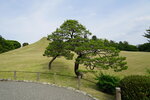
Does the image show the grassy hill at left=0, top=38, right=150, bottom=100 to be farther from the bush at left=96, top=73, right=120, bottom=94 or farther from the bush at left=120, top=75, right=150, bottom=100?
the bush at left=120, top=75, right=150, bottom=100

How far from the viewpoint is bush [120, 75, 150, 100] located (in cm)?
607

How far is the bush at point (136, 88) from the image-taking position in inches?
239

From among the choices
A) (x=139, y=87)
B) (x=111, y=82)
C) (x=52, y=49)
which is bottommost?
(x=111, y=82)

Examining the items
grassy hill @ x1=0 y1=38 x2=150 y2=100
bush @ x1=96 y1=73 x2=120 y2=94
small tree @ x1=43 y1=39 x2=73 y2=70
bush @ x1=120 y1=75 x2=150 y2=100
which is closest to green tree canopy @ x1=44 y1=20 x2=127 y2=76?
small tree @ x1=43 y1=39 x2=73 y2=70

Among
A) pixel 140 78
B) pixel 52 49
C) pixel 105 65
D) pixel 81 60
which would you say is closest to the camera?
pixel 140 78

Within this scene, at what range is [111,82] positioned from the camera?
388 inches

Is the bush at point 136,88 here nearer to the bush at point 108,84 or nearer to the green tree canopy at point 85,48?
the bush at point 108,84

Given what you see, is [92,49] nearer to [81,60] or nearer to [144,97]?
[81,60]

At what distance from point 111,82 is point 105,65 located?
5.50 ft

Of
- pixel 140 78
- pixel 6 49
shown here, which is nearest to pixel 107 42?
pixel 140 78

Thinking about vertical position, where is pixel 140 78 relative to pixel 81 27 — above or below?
below

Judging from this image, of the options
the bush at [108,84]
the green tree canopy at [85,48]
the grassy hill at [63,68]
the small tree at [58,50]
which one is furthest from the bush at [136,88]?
the small tree at [58,50]

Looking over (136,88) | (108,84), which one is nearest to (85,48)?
(108,84)

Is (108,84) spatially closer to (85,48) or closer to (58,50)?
(85,48)
